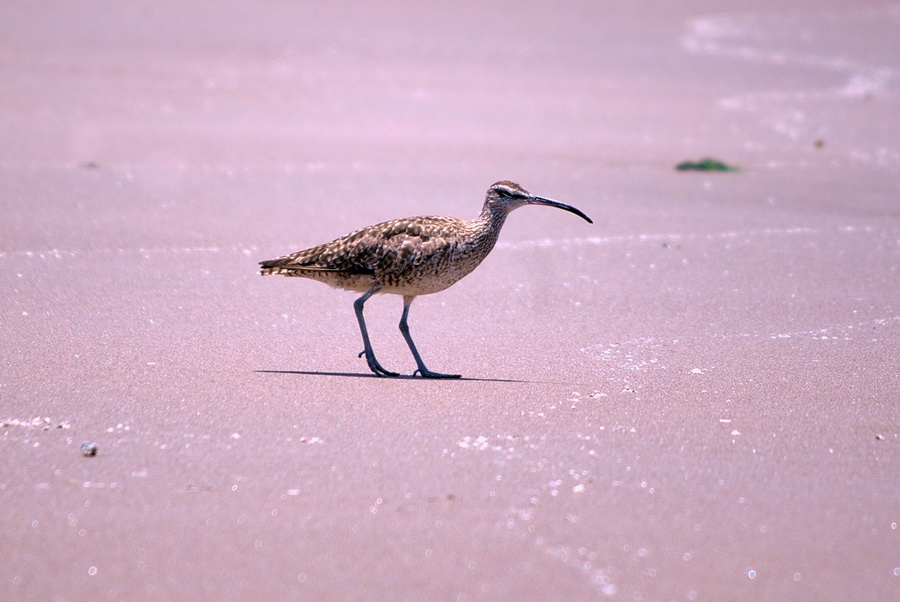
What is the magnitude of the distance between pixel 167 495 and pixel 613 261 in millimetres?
6039

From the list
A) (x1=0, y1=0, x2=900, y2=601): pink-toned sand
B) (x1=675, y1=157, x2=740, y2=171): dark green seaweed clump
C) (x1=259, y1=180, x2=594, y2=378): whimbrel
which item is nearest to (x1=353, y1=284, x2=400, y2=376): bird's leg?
(x1=259, y1=180, x2=594, y2=378): whimbrel

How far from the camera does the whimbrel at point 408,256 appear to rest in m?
7.05

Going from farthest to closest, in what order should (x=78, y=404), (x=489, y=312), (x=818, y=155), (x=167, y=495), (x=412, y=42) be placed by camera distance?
(x=412, y=42)
(x=818, y=155)
(x=489, y=312)
(x=78, y=404)
(x=167, y=495)

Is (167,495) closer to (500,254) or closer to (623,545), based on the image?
(623,545)

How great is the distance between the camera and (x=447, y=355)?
7.59m

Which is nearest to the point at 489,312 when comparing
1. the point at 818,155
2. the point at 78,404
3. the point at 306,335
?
the point at 306,335

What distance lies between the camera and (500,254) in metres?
10.4

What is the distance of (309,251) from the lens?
295 inches

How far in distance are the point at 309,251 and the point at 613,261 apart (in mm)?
3555

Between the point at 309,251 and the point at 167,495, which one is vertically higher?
the point at 309,251

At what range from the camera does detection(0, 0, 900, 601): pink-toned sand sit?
432 centimetres

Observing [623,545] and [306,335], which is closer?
[623,545]

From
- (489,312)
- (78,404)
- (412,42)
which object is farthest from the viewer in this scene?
(412,42)

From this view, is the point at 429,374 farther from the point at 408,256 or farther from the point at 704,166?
the point at 704,166
